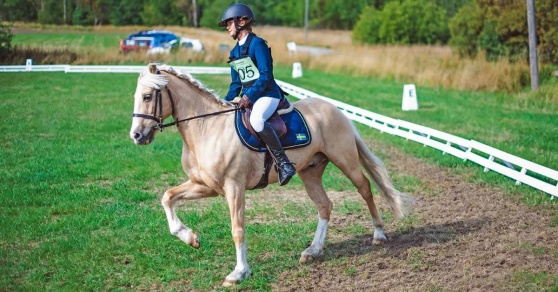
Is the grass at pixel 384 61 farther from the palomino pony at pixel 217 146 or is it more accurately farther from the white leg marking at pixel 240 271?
the white leg marking at pixel 240 271

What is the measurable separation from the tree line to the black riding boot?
22.2 meters

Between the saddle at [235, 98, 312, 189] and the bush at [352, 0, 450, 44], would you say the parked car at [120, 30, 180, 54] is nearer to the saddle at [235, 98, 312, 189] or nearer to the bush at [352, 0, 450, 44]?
the bush at [352, 0, 450, 44]

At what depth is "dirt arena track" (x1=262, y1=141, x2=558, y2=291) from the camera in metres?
6.56

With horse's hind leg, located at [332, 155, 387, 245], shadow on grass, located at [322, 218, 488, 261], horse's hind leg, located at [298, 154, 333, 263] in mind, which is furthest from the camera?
horse's hind leg, located at [332, 155, 387, 245]

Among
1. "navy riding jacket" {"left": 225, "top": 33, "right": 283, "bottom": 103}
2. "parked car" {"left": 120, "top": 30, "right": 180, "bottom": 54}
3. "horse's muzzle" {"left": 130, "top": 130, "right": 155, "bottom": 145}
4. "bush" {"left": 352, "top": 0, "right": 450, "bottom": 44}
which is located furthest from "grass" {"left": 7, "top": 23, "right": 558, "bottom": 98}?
"horse's muzzle" {"left": 130, "top": 130, "right": 155, "bottom": 145}

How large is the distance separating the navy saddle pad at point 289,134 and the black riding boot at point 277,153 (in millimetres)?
103

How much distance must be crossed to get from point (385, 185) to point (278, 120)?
6.03ft

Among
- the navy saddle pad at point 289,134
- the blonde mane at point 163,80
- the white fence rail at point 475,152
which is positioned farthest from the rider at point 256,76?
the white fence rail at point 475,152

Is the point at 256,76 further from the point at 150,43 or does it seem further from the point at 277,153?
the point at 150,43

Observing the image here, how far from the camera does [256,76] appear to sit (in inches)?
279

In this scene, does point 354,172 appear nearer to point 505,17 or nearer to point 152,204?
point 152,204

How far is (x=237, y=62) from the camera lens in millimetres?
7082

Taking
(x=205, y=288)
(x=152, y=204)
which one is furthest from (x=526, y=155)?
(x=205, y=288)

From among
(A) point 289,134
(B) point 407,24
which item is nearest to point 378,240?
(A) point 289,134
